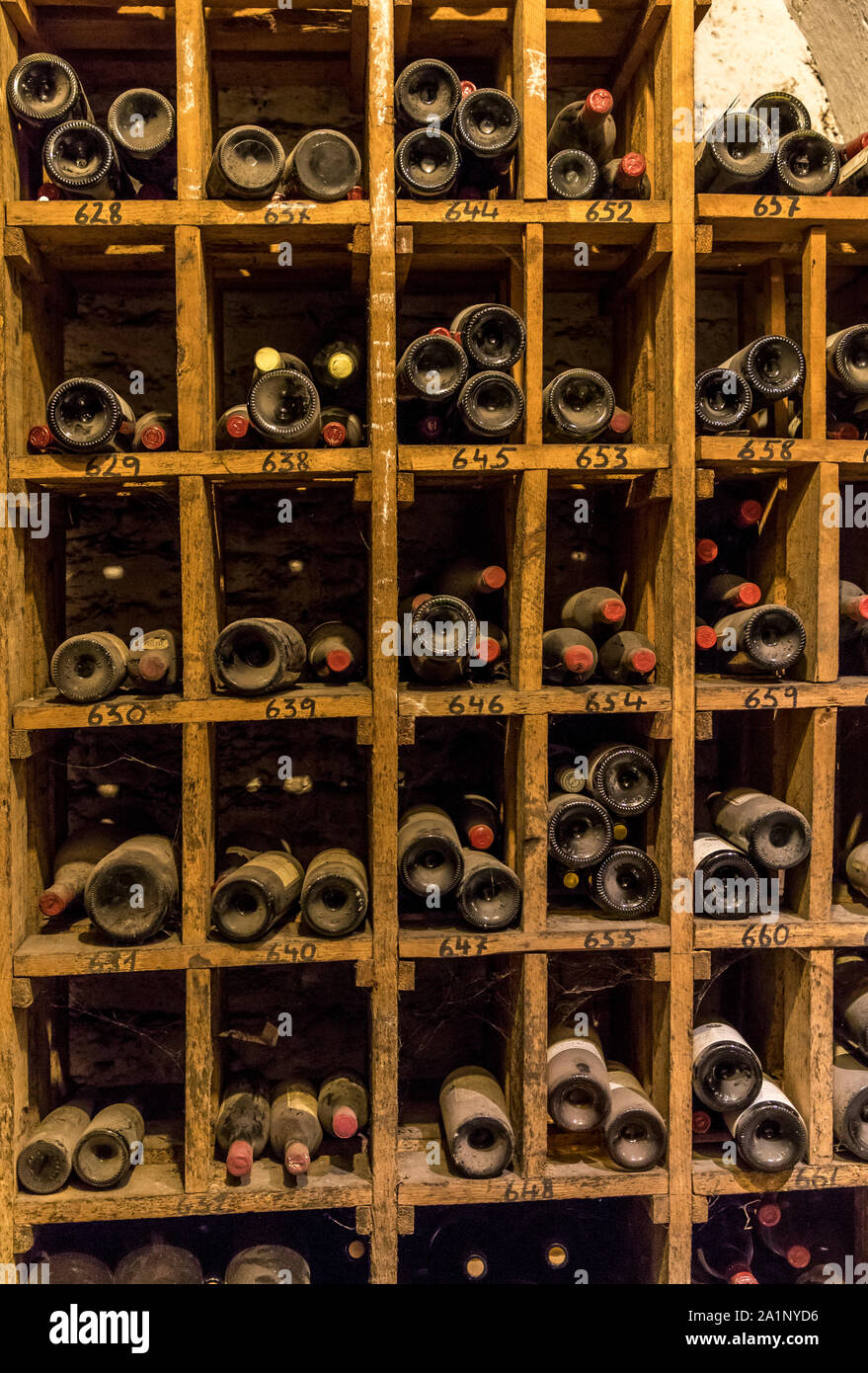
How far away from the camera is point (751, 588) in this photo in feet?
6.07

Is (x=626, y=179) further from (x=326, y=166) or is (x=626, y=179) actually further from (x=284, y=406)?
(x=284, y=406)

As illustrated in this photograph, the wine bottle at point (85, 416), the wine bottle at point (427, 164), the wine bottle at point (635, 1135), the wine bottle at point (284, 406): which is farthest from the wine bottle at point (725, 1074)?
the wine bottle at point (427, 164)

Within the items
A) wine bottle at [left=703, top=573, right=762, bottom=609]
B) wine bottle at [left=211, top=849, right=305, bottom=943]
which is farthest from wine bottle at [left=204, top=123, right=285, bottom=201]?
wine bottle at [left=211, top=849, right=305, bottom=943]

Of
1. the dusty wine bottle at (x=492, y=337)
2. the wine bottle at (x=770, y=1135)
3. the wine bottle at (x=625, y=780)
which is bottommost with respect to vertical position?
the wine bottle at (x=770, y=1135)

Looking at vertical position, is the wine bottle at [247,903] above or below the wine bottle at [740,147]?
below

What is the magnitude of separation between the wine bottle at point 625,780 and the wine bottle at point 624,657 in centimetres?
18

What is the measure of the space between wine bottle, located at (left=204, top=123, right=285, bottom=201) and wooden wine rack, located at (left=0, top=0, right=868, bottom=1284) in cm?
4

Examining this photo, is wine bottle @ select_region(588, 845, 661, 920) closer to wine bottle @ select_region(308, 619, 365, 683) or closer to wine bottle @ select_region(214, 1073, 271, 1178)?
wine bottle @ select_region(308, 619, 365, 683)

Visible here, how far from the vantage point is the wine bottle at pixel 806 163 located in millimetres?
1897

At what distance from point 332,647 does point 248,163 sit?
112cm

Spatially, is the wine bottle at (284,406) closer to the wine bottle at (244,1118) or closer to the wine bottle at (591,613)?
the wine bottle at (591,613)

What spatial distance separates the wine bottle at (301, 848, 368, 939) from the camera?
6.09 feet

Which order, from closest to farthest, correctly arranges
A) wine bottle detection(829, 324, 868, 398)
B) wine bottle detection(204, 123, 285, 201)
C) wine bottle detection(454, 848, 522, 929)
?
wine bottle detection(204, 123, 285, 201) < wine bottle detection(454, 848, 522, 929) < wine bottle detection(829, 324, 868, 398)
